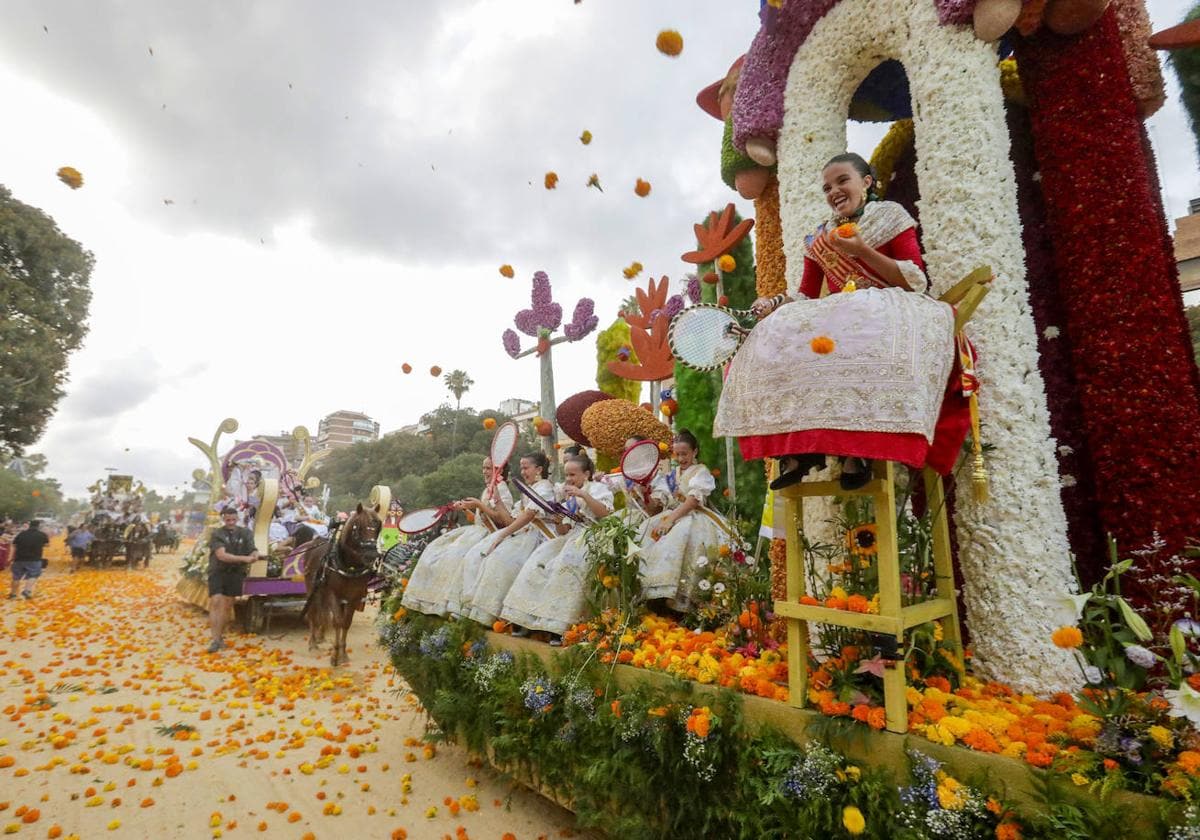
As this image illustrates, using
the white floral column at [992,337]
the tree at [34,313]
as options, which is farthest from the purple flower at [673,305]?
the tree at [34,313]

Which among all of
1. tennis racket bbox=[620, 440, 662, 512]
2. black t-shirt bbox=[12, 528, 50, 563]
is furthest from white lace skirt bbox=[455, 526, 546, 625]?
black t-shirt bbox=[12, 528, 50, 563]

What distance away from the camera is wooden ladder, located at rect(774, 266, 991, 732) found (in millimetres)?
2180

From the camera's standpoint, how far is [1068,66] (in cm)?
331

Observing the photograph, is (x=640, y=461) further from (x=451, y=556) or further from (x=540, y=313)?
(x=540, y=313)

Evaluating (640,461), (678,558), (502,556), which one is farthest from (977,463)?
(502,556)

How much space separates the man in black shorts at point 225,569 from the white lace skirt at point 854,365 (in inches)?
374

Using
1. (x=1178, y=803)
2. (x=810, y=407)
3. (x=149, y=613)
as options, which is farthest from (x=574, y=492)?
(x=149, y=613)

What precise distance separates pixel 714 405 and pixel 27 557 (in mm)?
15702

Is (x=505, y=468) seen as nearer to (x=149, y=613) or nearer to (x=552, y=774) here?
(x=552, y=774)

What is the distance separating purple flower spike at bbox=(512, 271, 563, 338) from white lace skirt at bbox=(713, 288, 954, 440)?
913 cm

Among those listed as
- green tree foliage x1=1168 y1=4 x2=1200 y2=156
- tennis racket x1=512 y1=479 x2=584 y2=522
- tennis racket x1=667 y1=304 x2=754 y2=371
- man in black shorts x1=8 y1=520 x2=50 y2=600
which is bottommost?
man in black shorts x1=8 y1=520 x2=50 y2=600

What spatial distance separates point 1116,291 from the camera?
10.0 feet

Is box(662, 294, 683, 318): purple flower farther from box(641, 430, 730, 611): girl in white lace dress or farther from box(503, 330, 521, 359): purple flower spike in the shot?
box(641, 430, 730, 611): girl in white lace dress

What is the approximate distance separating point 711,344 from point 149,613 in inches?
549
